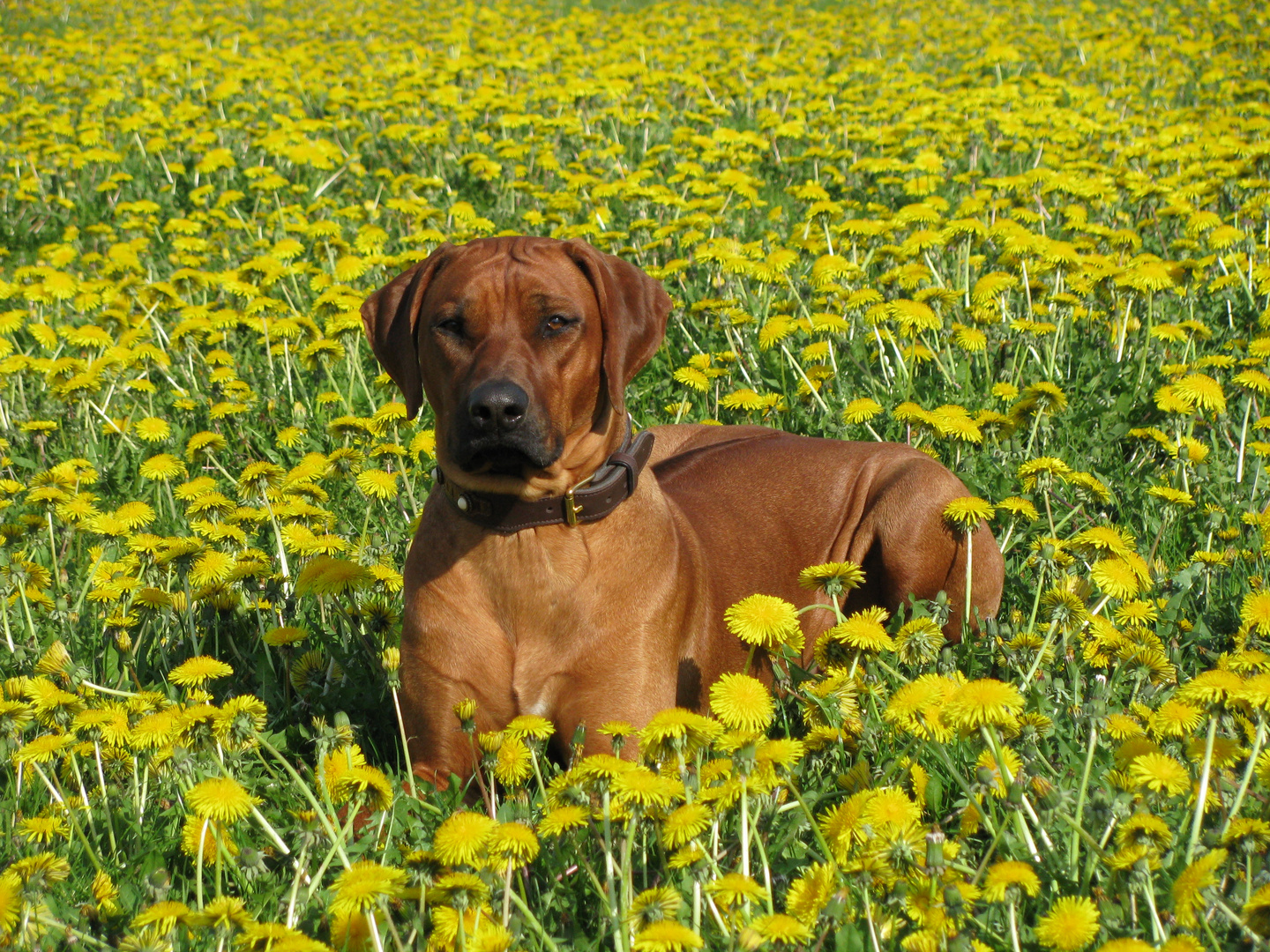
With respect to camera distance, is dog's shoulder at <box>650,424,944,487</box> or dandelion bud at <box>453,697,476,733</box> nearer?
dandelion bud at <box>453,697,476,733</box>

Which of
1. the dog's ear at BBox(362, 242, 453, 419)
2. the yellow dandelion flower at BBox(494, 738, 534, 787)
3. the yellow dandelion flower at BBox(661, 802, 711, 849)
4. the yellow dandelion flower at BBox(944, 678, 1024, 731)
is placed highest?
the dog's ear at BBox(362, 242, 453, 419)

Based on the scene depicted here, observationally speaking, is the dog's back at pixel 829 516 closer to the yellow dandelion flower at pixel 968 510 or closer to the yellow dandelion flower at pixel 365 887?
the yellow dandelion flower at pixel 968 510

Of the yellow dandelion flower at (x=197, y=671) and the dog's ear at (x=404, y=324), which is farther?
the dog's ear at (x=404, y=324)

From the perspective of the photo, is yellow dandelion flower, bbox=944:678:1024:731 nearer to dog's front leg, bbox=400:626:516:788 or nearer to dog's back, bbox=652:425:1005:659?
dog's front leg, bbox=400:626:516:788

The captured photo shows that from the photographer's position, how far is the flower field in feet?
6.84

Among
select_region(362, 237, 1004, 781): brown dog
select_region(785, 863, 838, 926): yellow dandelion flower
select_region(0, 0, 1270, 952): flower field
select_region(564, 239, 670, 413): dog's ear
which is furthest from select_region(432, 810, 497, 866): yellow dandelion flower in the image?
select_region(564, 239, 670, 413): dog's ear

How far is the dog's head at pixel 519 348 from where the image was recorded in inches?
117

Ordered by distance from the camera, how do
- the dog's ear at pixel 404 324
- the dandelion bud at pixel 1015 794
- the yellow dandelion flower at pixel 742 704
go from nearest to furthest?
the dandelion bud at pixel 1015 794 → the yellow dandelion flower at pixel 742 704 → the dog's ear at pixel 404 324

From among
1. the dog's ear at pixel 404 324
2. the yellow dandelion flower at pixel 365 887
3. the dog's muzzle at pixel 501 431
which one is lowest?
the yellow dandelion flower at pixel 365 887

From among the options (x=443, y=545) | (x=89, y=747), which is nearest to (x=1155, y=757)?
(x=443, y=545)

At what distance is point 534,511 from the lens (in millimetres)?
3090

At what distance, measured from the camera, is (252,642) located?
379 centimetres

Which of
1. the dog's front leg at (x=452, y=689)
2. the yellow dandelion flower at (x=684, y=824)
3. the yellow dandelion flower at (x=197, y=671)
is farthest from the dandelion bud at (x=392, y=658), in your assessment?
the yellow dandelion flower at (x=684, y=824)

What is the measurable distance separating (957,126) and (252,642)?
19.8 ft
